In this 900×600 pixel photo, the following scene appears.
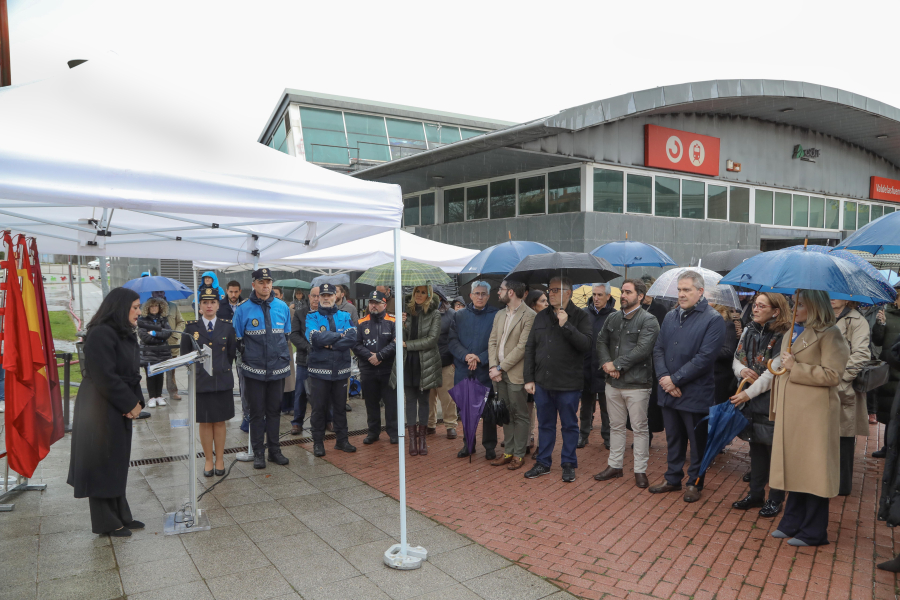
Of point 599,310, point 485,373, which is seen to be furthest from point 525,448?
point 599,310

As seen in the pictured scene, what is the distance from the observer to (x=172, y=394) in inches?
397

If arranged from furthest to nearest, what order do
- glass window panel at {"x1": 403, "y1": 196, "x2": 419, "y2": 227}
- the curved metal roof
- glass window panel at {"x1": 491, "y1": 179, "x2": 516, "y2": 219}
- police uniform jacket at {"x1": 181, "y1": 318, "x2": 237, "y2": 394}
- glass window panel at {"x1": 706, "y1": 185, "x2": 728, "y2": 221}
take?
glass window panel at {"x1": 403, "y1": 196, "x2": 419, "y2": 227}
glass window panel at {"x1": 706, "y1": 185, "x2": 728, "y2": 221}
glass window panel at {"x1": 491, "y1": 179, "x2": 516, "y2": 219}
the curved metal roof
police uniform jacket at {"x1": 181, "y1": 318, "x2": 237, "y2": 394}

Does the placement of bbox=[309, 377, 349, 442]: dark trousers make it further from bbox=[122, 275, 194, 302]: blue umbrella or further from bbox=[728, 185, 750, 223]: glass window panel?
bbox=[728, 185, 750, 223]: glass window panel

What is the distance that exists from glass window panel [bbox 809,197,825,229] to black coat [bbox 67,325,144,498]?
70.8ft

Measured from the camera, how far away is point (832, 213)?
20.4m

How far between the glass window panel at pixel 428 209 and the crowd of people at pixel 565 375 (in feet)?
35.2

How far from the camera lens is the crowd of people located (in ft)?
13.7

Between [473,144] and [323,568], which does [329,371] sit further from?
[473,144]

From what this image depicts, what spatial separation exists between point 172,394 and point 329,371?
4.91 meters

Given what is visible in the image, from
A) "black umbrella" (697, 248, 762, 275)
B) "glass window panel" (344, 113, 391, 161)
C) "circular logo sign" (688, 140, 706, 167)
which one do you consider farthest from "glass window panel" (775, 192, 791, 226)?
"glass window panel" (344, 113, 391, 161)

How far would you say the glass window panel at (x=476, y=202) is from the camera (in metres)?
16.8

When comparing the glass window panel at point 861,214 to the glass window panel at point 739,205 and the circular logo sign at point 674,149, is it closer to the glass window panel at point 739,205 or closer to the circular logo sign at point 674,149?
the glass window panel at point 739,205

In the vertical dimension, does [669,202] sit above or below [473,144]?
below

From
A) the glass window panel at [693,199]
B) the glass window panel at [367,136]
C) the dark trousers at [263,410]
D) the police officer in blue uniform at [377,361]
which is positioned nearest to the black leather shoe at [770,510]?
the police officer in blue uniform at [377,361]
